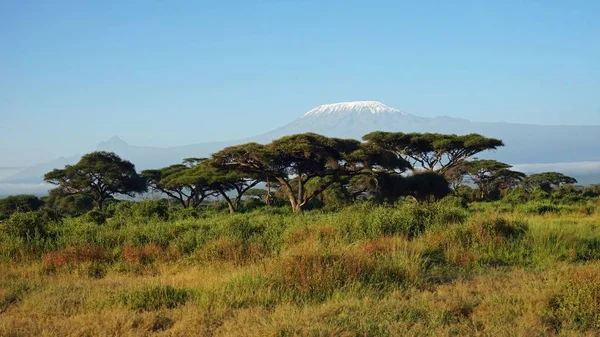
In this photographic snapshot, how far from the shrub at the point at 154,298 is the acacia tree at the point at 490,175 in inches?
1618

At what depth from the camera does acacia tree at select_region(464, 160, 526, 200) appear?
45.8 m

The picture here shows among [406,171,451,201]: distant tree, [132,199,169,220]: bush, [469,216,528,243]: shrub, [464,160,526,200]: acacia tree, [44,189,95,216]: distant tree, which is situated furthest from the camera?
[464,160,526,200]: acacia tree

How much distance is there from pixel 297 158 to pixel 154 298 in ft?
74.1

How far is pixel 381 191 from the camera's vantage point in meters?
32.8

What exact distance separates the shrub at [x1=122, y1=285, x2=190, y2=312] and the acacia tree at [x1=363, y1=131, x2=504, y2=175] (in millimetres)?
29635

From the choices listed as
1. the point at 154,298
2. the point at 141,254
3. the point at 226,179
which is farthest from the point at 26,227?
the point at 226,179

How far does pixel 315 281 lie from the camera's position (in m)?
6.54

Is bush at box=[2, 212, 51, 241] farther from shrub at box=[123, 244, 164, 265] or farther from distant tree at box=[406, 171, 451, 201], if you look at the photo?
distant tree at box=[406, 171, 451, 201]

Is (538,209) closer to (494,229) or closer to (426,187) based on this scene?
(494,229)

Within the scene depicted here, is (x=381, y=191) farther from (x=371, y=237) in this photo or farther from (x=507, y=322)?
(x=507, y=322)

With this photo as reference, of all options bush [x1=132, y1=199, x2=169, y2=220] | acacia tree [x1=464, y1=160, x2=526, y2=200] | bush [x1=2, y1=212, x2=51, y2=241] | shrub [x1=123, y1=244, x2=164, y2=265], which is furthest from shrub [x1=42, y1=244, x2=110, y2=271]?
acacia tree [x1=464, y1=160, x2=526, y2=200]

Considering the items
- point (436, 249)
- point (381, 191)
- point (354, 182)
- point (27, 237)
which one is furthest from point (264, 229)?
point (354, 182)

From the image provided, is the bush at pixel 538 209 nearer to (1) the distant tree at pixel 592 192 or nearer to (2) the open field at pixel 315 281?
(2) the open field at pixel 315 281

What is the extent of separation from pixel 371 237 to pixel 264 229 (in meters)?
2.61
